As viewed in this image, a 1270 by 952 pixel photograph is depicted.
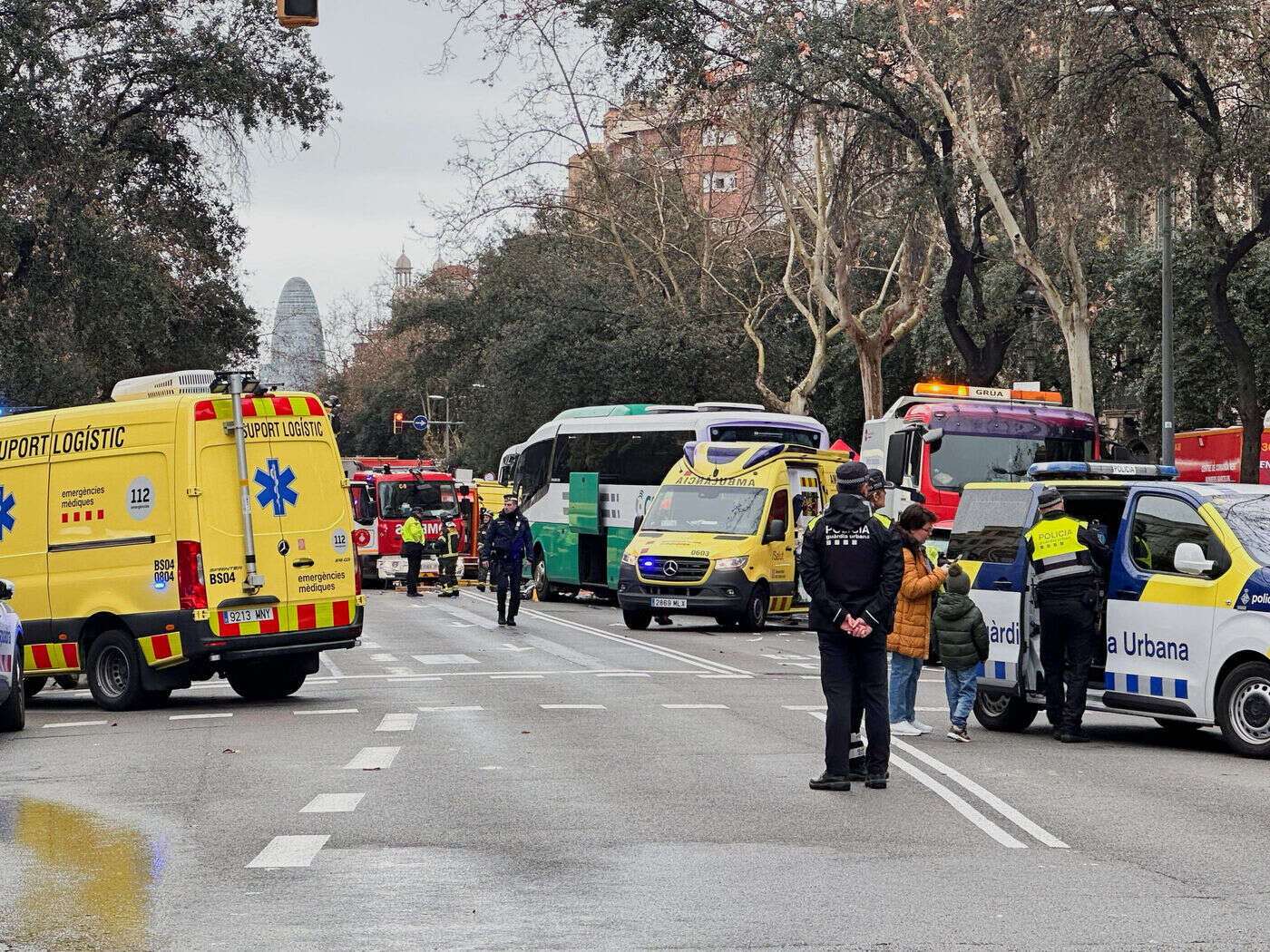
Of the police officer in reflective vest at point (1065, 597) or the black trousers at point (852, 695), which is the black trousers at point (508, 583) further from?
the black trousers at point (852, 695)

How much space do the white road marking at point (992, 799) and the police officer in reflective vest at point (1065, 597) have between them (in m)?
1.22

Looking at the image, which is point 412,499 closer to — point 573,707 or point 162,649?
point 162,649

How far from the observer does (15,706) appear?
1434 cm

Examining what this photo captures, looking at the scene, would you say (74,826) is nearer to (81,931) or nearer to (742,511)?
(81,931)

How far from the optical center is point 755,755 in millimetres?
12289

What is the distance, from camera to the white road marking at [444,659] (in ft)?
70.2

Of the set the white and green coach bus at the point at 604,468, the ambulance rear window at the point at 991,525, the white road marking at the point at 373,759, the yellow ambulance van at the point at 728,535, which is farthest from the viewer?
→ the white and green coach bus at the point at 604,468

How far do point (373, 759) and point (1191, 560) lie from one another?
5.61m

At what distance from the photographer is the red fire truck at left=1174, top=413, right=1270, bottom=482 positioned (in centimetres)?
3331

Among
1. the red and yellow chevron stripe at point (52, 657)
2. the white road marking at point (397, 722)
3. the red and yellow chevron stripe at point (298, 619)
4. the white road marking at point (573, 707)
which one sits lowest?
the white road marking at point (573, 707)

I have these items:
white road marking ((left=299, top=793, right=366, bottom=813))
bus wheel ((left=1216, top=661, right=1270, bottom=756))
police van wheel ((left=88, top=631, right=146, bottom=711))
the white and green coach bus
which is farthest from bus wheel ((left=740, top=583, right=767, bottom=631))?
white road marking ((left=299, top=793, right=366, bottom=813))

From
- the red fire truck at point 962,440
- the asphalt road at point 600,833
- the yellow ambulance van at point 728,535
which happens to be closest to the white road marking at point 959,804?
the asphalt road at point 600,833

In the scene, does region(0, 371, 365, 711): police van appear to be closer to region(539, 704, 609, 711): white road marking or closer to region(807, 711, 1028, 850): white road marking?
region(539, 704, 609, 711): white road marking

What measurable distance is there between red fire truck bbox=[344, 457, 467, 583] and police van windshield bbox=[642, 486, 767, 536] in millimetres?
17075
